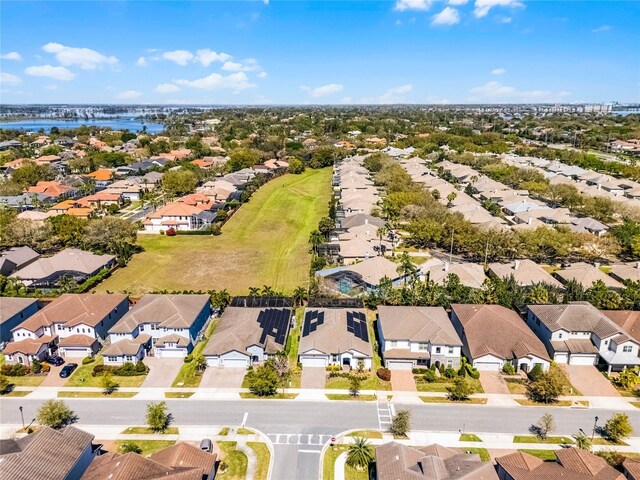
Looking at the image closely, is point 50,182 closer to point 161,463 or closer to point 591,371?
point 161,463

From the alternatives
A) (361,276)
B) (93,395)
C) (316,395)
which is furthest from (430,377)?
Answer: (93,395)

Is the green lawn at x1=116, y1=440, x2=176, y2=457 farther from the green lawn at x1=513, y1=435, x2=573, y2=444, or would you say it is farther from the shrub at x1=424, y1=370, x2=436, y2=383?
the green lawn at x1=513, y1=435, x2=573, y2=444

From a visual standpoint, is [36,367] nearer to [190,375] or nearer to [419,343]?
[190,375]

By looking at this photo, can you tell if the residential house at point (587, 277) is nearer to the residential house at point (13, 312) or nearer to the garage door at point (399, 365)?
the garage door at point (399, 365)

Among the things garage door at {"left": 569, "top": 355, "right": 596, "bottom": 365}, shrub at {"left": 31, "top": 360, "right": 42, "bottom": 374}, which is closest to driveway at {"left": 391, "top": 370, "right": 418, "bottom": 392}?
garage door at {"left": 569, "top": 355, "right": 596, "bottom": 365}

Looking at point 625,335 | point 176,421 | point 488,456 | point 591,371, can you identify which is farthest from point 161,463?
point 625,335

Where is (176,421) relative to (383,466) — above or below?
below

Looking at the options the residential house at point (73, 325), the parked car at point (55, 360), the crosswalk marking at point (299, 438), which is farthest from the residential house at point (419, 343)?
the parked car at point (55, 360)
